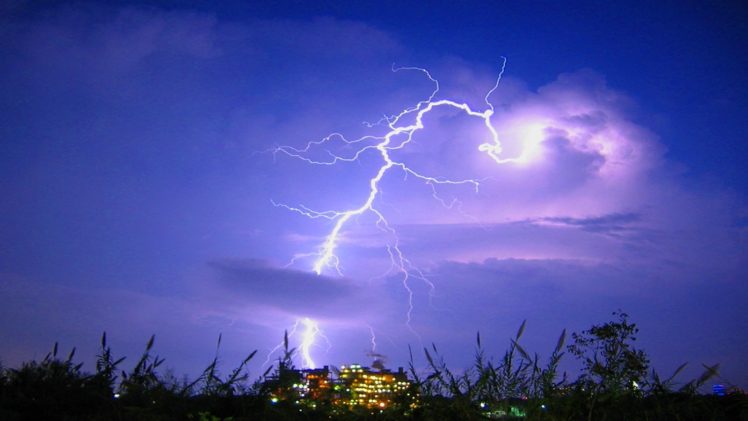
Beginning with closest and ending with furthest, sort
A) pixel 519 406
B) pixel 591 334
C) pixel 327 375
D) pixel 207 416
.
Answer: pixel 519 406
pixel 207 416
pixel 327 375
pixel 591 334

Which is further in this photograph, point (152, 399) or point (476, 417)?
point (152, 399)

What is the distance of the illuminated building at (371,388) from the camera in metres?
4.20

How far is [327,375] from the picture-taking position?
437 cm

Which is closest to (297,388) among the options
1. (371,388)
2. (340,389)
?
(340,389)

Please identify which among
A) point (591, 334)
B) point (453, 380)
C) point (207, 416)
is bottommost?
point (207, 416)

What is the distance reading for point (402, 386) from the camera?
14.6 ft

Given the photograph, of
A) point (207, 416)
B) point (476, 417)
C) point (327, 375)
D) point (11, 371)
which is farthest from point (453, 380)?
point (11, 371)

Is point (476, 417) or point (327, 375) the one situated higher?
point (327, 375)

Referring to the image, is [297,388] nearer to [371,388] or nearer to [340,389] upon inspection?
[340,389]

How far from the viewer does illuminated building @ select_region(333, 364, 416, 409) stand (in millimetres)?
4195

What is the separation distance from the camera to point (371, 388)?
4410 mm

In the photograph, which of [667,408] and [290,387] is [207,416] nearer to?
[290,387]

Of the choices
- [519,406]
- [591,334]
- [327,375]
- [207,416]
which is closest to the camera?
[519,406]

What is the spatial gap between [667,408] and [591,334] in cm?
2244
